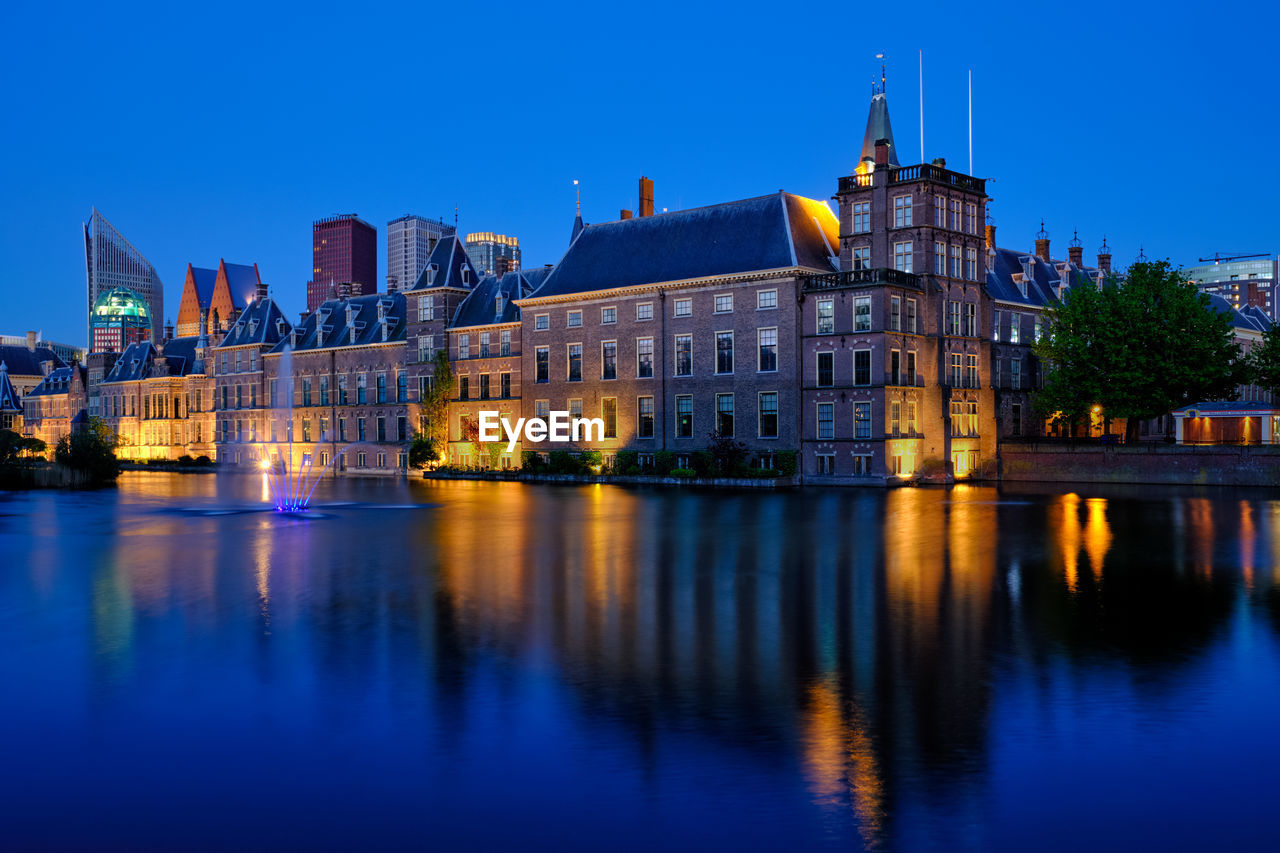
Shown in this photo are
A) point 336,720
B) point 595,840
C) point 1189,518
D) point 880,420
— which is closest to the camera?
point 595,840

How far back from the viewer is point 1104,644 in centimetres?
1548

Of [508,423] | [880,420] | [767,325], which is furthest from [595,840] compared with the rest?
[508,423]

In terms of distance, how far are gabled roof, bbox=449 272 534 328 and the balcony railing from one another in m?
25.8

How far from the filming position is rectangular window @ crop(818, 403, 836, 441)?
60.4 m

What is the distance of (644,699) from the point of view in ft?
40.9

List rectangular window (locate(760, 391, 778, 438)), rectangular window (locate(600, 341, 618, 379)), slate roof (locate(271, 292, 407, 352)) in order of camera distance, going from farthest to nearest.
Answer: slate roof (locate(271, 292, 407, 352))
rectangular window (locate(600, 341, 618, 379))
rectangular window (locate(760, 391, 778, 438))

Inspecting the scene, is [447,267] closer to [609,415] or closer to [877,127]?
[609,415]

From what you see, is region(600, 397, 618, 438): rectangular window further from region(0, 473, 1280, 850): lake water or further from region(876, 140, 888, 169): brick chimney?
region(0, 473, 1280, 850): lake water

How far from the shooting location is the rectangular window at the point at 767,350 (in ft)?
205

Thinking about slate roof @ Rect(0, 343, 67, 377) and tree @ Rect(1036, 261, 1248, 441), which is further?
slate roof @ Rect(0, 343, 67, 377)

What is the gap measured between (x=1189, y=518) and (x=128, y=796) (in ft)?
118

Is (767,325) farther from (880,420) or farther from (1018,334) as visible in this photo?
(1018,334)

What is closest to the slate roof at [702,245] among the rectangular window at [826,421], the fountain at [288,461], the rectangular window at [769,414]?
the rectangular window at [769,414]

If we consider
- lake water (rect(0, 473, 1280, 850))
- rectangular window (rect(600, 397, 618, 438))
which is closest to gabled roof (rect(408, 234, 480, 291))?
rectangular window (rect(600, 397, 618, 438))
